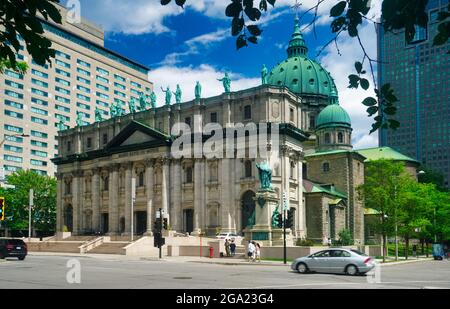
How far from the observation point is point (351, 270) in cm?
2823

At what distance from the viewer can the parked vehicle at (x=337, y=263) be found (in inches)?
1103

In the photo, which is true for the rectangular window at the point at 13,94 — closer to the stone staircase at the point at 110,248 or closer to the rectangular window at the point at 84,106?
the rectangular window at the point at 84,106

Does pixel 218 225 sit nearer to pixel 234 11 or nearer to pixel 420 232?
pixel 420 232

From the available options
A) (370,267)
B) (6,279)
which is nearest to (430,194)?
(370,267)

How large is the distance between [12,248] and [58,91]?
88.7 metres

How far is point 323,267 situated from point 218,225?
41.2m

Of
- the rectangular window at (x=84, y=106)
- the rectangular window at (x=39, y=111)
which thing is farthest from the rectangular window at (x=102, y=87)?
the rectangular window at (x=39, y=111)

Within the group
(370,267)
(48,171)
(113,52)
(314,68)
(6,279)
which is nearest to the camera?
(6,279)

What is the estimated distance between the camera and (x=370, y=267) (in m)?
28.0

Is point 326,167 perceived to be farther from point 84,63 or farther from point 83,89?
point 84,63

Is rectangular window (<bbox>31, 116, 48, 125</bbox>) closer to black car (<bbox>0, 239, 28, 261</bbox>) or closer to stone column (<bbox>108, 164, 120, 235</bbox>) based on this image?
stone column (<bbox>108, 164, 120, 235</bbox>)

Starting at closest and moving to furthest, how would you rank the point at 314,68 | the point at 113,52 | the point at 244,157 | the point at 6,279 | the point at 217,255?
the point at 6,279 → the point at 217,255 → the point at 244,157 → the point at 314,68 → the point at 113,52

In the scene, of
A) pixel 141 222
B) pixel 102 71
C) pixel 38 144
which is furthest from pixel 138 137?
pixel 102 71
